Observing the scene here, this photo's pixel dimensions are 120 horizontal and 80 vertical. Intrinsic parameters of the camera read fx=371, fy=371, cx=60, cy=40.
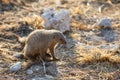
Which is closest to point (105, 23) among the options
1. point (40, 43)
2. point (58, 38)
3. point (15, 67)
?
point (58, 38)

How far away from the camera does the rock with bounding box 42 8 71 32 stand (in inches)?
261

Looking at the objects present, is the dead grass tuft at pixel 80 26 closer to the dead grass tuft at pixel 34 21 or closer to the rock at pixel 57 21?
the rock at pixel 57 21

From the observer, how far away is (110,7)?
347 inches

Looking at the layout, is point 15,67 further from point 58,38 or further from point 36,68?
point 58,38

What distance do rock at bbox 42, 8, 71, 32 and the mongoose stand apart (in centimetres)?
133

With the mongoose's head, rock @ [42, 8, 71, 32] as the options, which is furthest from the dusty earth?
the mongoose's head

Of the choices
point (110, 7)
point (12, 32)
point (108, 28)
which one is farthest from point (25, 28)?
point (110, 7)

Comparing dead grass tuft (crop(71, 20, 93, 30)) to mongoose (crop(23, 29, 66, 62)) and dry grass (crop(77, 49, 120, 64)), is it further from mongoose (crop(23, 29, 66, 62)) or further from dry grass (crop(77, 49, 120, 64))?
mongoose (crop(23, 29, 66, 62))

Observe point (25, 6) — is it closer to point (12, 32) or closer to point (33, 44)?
point (12, 32)

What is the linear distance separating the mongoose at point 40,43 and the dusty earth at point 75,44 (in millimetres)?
160

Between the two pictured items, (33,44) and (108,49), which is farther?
(108,49)

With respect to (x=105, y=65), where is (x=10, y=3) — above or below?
above

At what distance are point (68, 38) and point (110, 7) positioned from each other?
270 centimetres

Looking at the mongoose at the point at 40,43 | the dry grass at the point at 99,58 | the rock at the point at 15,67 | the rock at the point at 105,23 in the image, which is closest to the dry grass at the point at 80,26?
the rock at the point at 105,23
